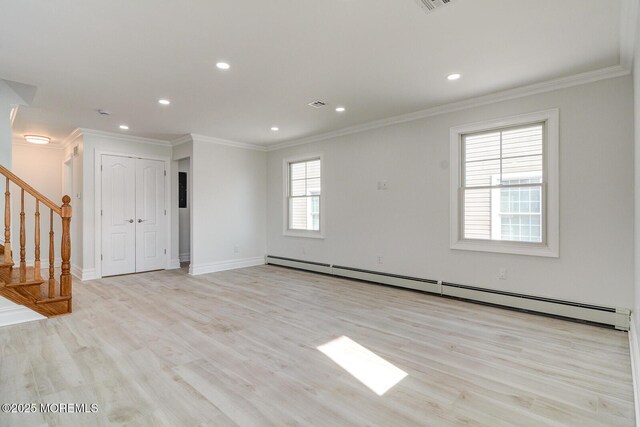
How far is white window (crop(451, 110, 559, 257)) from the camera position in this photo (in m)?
3.59

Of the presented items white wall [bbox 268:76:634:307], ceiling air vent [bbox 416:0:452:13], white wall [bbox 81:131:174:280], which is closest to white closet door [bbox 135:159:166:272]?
white wall [bbox 81:131:174:280]

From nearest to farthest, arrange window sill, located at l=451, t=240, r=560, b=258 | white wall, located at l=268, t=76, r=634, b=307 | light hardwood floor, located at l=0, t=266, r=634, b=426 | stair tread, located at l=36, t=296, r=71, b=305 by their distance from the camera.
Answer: light hardwood floor, located at l=0, t=266, r=634, b=426
white wall, located at l=268, t=76, r=634, b=307
stair tread, located at l=36, t=296, r=71, b=305
window sill, located at l=451, t=240, r=560, b=258

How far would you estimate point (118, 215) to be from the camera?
582cm

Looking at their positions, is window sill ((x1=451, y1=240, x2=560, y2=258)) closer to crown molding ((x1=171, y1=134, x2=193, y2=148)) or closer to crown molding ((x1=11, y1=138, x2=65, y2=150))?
crown molding ((x1=171, y1=134, x2=193, y2=148))

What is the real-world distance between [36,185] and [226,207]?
145 inches

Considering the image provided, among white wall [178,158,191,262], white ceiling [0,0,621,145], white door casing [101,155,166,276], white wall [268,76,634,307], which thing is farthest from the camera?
white wall [178,158,191,262]

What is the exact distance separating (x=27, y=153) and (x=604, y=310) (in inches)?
359

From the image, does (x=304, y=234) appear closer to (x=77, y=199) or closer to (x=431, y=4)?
(x=77, y=199)

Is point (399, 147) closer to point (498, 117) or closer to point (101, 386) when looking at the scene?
point (498, 117)

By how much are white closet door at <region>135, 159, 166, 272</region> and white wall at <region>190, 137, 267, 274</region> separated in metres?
0.92

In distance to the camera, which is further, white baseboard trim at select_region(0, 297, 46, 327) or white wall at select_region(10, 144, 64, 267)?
white wall at select_region(10, 144, 64, 267)

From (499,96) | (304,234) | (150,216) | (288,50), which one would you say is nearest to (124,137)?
(150,216)

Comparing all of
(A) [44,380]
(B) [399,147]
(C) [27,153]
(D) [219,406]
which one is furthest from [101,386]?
(C) [27,153]

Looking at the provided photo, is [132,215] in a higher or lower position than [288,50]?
lower
